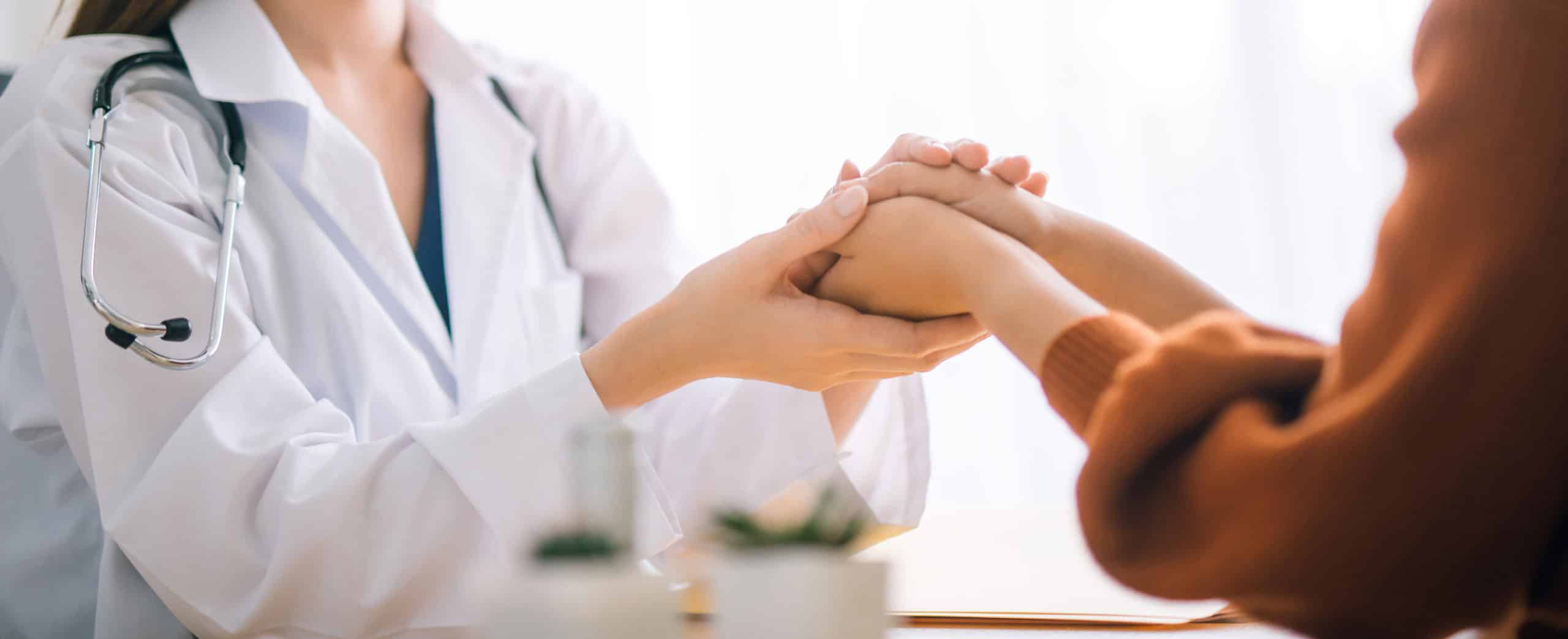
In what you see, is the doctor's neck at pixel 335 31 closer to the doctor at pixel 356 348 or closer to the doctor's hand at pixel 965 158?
the doctor at pixel 356 348

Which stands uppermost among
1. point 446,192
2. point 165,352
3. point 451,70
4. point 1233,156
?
point 1233,156

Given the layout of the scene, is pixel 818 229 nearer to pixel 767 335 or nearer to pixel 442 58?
pixel 767 335

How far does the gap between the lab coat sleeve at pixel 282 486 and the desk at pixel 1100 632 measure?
172mm

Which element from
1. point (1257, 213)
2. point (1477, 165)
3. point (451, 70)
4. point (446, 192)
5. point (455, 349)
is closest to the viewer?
point (1477, 165)

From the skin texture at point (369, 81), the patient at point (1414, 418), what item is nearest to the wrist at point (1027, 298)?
the patient at point (1414, 418)

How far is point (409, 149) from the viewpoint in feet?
4.18

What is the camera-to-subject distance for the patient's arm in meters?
0.83

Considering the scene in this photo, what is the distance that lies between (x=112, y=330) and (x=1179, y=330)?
2.26ft

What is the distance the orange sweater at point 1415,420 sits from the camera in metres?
0.42

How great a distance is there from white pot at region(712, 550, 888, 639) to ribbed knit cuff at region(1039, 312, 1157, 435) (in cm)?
21

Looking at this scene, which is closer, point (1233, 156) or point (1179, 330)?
point (1179, 330)

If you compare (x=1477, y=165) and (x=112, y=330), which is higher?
(x=1477, y=165)

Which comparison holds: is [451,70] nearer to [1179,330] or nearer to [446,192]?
[446,192]

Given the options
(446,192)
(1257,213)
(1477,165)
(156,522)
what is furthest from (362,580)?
(1257,213)
